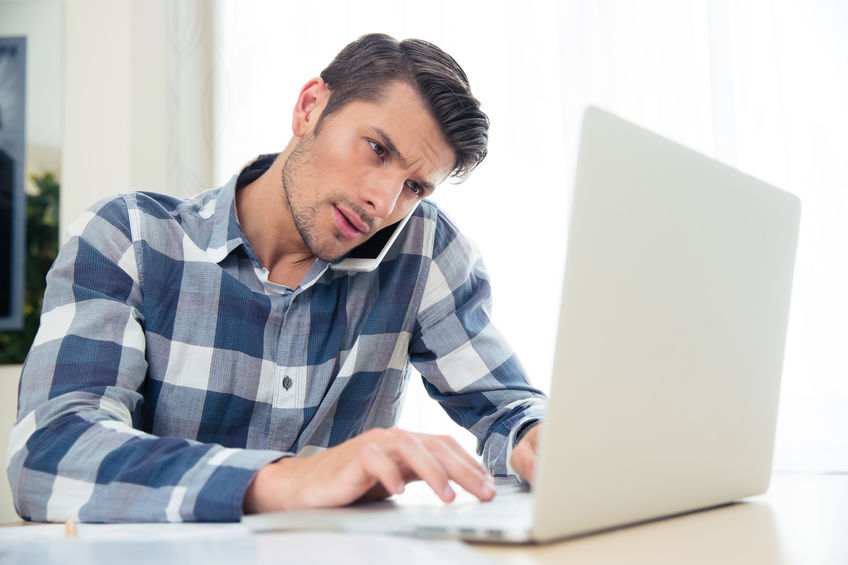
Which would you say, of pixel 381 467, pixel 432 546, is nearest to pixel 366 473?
pixel 381 467

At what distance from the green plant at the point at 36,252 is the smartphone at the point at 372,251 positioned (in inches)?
42.2

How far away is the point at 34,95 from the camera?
1.88 metres

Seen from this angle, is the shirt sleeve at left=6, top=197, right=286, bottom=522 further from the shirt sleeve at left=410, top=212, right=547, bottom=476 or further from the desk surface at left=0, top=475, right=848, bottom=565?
the shirt sleeve at left=410, top=212, right=547, bottom=476

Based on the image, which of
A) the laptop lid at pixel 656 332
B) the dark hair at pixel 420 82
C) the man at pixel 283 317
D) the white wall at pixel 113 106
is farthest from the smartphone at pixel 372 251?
the white wall at pixel 113 106

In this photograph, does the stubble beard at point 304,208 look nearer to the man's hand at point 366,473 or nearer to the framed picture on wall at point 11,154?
the man's hand at point 366,473

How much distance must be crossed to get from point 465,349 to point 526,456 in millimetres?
353

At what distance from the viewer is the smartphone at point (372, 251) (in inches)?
45.8

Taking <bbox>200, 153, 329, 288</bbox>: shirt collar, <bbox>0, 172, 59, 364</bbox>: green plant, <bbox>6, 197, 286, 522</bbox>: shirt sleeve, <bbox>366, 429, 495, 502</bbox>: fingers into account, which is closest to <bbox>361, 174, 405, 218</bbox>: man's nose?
<bbox>200, 153, 329, 288</bbox>: shirt collar

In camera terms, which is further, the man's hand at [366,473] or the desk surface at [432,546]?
the man's hand at [366,473]

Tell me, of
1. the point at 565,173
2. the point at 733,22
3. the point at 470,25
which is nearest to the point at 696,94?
the point at 733,22

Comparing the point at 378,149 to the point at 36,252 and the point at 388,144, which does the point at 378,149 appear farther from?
the point at 36,252

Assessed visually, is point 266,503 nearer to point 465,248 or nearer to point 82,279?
point 82,279

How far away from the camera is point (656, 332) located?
21.0 inches

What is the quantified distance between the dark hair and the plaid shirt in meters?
0.16
